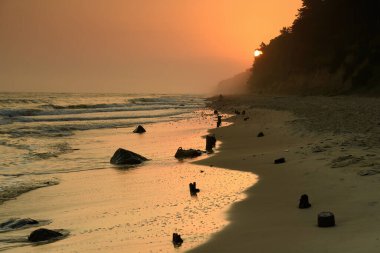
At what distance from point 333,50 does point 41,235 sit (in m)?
60.5

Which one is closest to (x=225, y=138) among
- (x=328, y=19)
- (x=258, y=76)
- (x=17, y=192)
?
(x=17, y=192)

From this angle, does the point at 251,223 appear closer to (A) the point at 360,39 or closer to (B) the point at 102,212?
(B) the point at 102,212

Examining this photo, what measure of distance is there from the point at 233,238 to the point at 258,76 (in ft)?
391

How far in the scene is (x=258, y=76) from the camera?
407ft

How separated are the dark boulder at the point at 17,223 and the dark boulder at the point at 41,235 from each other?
1.15m

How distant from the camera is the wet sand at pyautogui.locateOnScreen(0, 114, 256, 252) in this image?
7.75 metres

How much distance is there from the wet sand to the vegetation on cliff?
121 ft

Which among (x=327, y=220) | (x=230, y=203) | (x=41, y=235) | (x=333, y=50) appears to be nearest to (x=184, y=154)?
(x=230, y=203)

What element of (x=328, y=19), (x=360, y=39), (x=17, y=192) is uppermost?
(x=328, y=19)

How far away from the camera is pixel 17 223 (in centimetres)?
927

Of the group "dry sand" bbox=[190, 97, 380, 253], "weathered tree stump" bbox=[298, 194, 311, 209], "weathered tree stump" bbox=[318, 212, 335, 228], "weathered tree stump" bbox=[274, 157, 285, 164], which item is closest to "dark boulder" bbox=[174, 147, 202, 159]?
"dry sand" bbox=[190, 97, 380, 253]

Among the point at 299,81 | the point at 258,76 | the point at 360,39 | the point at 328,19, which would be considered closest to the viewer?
the point at 360,39

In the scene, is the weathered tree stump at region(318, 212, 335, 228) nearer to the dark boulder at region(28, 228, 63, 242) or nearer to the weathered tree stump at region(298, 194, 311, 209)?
the weathered tree stump at region(298, 194, 311, 209)

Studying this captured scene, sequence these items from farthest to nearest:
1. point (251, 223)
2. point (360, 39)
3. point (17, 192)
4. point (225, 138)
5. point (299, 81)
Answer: point (299, 81)
point (360, 39)
point (225, 138)
point (17, 192)
point (251, 223)
